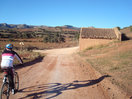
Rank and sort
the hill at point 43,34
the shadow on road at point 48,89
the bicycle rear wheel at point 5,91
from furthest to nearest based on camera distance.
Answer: the hill at point 43,34, the shadow on road at point 48,89, the bicycle rear wheel at point 5,91

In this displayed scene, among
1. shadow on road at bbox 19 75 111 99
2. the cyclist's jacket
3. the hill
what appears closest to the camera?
the cyclist's jacket

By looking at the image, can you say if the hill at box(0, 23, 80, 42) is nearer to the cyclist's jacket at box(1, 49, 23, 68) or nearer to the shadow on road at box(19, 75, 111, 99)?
the shadow on road at box(19, 75, 111, 99)

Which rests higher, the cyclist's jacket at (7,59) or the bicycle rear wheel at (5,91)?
the cyclist's jacket at (7,59)

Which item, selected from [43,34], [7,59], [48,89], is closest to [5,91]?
[7,59]

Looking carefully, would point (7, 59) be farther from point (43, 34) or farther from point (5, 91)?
point (43, 34)

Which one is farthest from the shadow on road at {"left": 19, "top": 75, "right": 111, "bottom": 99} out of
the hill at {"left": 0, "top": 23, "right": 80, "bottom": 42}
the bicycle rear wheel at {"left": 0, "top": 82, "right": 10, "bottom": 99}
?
the hill at {"left": 0, "top": 23, "right": 80, "bottom": 42}

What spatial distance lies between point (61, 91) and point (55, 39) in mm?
55982

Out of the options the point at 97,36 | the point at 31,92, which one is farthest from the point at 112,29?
the point at 31,92

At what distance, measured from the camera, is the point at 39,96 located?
5.14m

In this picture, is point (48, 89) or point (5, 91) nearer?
point (5, 91)

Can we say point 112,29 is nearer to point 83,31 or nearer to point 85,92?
point 83,31

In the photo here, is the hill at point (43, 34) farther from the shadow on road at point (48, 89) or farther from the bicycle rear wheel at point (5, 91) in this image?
the bicycle rear wheel at point (5, 91)

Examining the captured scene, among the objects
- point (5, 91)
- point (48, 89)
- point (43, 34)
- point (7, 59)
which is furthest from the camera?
point (43, 34)

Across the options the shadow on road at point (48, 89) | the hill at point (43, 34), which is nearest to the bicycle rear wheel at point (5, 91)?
the shadow on road at point (48, 89)
